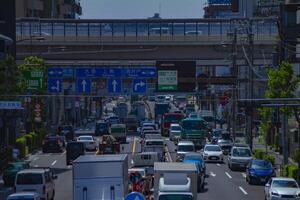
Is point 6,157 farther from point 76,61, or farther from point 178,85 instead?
point 76,61

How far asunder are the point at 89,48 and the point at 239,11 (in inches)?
3995

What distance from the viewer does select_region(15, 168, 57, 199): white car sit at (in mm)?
38656

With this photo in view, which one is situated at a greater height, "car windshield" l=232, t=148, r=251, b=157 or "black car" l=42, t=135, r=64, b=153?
"car windshield" l=232, t=148, r=251, b=157

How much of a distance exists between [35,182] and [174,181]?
28.7 ft

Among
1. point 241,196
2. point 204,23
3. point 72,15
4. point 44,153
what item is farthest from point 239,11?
point 241,196

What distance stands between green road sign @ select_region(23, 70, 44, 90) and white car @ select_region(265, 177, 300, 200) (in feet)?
116

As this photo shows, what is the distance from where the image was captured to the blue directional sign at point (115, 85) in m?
70.4

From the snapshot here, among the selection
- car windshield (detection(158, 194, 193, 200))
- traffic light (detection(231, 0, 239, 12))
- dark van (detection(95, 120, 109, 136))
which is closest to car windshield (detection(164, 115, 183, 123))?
dark van (detection(95, 120, 109, 136))

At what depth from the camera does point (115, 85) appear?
70.6 m

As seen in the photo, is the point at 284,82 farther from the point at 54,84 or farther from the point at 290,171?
the point at 54,84

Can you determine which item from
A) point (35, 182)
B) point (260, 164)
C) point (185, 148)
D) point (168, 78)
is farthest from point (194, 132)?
point (35, 182)

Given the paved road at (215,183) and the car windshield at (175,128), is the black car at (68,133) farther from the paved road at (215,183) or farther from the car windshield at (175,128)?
the paved road at (215,183)

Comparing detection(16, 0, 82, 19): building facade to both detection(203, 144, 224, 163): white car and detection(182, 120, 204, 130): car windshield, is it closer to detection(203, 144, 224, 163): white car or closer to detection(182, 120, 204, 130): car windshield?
detection(182, 120, 204, 130): car windshield

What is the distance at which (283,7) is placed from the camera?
2694 inches
